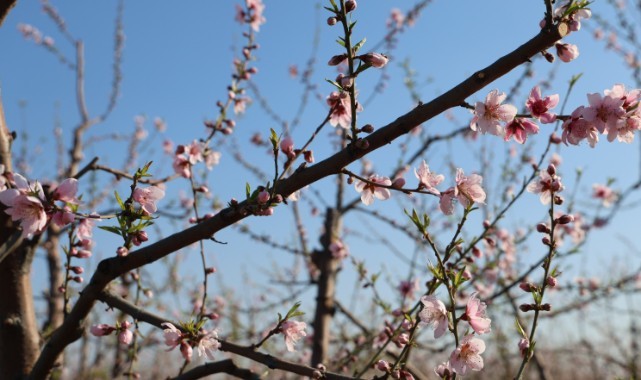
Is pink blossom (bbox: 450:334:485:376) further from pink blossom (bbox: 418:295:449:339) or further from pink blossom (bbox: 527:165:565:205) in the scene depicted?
pink blossom (bbox: 527:165:565:205)

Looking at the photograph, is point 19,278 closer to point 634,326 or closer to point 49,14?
point 49,14

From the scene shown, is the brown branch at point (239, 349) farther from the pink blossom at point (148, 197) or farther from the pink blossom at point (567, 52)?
the pink blossom at point (567, 52)

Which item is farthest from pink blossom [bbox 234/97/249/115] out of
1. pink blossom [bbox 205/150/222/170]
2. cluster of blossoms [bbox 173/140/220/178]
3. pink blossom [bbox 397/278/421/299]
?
pink blossom [bbox 397/278/421/299]

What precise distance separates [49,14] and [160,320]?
6.76 metres

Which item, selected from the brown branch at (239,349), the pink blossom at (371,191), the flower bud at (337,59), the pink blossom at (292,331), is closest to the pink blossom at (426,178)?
the pink blossom at (371,191)

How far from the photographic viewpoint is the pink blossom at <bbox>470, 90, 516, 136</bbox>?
5.32ft

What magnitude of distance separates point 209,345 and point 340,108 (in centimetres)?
92

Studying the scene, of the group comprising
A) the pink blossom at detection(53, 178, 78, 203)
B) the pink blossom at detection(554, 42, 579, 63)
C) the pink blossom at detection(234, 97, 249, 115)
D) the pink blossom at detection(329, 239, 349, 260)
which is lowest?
the pink blossom at detection(53, 178, 78, 203)

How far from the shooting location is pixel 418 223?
171cm

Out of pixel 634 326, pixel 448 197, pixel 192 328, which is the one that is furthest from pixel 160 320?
pixel 634 326

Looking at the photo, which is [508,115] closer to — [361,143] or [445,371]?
[361,143]

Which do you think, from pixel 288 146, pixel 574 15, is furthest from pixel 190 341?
pixel 574 15

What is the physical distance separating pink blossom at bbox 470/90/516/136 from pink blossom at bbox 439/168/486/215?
0.15 meters

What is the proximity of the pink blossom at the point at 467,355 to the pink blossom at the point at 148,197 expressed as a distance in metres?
1.05
